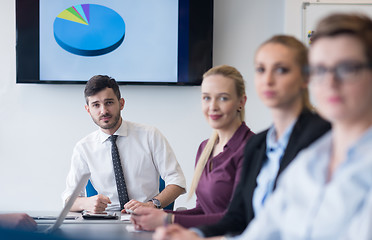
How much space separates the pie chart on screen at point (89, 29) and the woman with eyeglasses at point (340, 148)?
3.06 meters

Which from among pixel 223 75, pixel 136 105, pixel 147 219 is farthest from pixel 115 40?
pixel 147 219

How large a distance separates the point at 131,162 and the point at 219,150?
3.58ft

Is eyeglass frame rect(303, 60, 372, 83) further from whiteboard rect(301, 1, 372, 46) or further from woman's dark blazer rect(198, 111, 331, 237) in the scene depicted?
whiteboard rect(301, 1, 372, 46)

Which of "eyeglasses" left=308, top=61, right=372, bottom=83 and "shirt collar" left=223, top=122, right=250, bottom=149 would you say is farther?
"shirt collar" left=223, top=122, right=250, bottom=149

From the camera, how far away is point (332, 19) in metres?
1.01

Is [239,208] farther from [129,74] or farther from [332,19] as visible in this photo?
[129,74]

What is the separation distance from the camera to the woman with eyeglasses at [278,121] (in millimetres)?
1334

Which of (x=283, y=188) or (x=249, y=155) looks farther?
(x=249, y=155)

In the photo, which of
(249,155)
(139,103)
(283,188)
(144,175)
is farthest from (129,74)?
(283,188)

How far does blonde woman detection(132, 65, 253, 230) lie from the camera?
1.95 metres

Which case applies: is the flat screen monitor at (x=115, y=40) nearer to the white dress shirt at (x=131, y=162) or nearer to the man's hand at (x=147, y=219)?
the white dress shirt at (x=131, y=162)

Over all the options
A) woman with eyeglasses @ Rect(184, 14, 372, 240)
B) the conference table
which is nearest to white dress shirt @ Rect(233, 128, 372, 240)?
woman with eyeglasses @ Rect(184, 14, 372, 240)

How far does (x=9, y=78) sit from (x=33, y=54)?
1.05 feet

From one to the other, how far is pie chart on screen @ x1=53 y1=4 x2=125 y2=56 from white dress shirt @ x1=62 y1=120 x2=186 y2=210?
3.46ft
